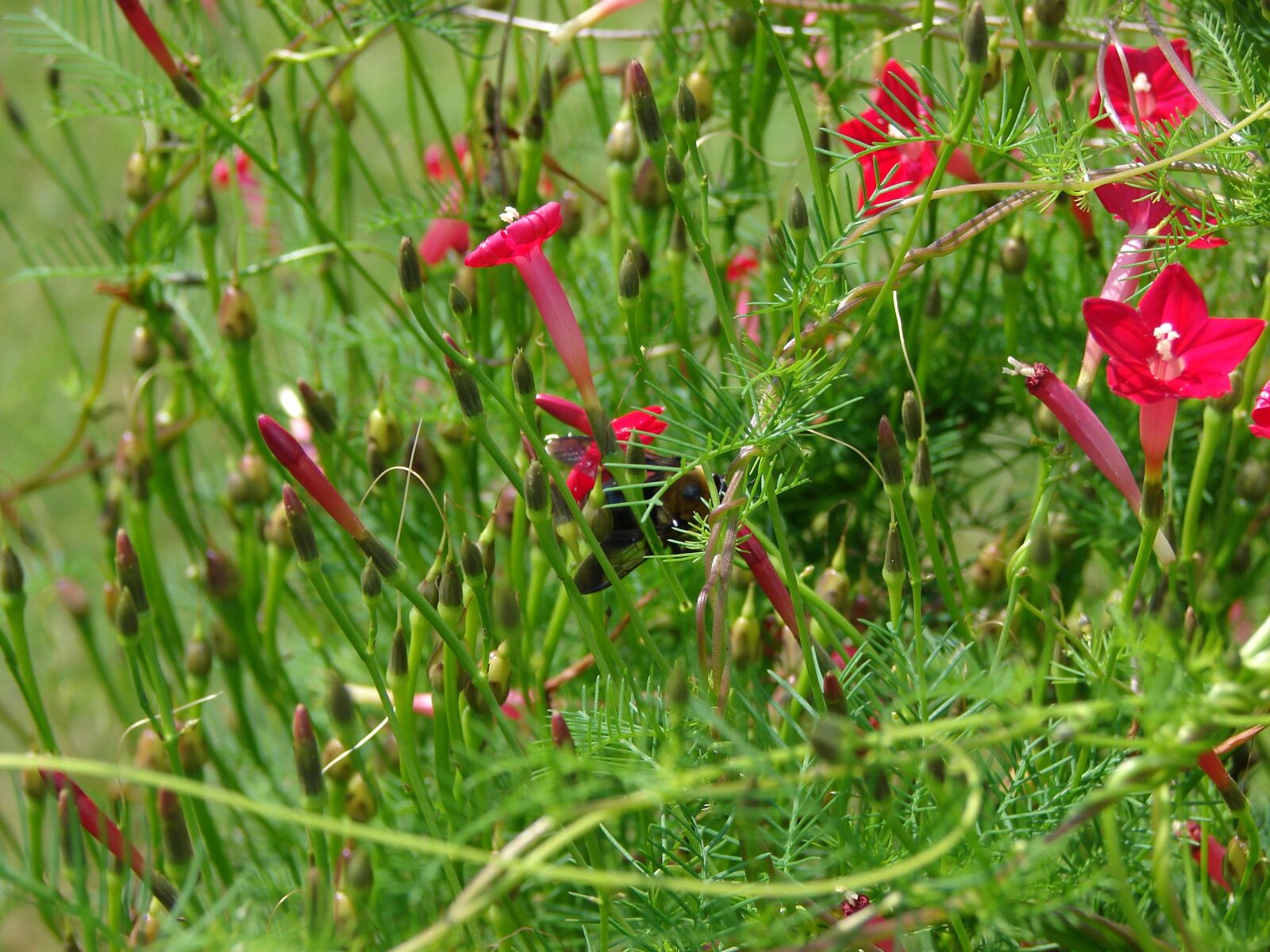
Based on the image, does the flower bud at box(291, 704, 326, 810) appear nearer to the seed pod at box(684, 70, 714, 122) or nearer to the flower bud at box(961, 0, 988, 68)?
the flower bud at box(961, 0, 988, 68)

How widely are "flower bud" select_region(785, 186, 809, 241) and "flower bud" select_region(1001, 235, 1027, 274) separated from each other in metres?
0.24

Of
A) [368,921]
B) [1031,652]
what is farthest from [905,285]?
[368,921]

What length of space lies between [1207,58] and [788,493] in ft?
1.14

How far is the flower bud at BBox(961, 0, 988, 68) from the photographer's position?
45 centimetres

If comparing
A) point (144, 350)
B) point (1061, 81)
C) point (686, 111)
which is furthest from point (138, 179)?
point (1061, 81)

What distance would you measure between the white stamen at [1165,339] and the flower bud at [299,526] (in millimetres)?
325

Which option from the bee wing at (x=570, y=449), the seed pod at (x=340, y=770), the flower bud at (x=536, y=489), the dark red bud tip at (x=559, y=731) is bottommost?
the seed pod at (x=340, y=770)

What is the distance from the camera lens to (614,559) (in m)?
0.53

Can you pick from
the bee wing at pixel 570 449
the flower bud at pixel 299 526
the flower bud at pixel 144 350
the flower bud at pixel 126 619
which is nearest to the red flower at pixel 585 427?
the bee wing at pixel 570 449

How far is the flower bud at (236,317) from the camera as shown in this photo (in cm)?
75

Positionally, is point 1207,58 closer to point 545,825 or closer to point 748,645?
point 748,645

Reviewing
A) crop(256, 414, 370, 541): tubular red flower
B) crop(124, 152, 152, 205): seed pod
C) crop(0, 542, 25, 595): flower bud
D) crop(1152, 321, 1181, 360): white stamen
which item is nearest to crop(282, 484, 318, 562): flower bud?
crop(256, 414, 370, 541): tubular red flower

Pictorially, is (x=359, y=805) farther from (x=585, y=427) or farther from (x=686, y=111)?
(x=686, y=111)

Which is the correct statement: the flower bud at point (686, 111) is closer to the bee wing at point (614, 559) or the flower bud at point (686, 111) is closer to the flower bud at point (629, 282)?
the flower bud at point (629, 282)
